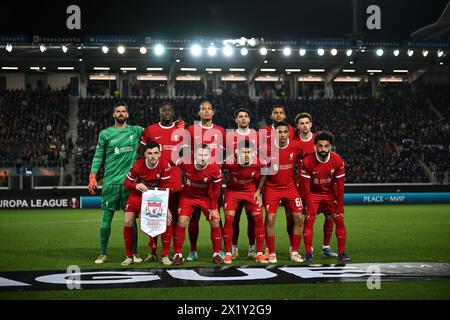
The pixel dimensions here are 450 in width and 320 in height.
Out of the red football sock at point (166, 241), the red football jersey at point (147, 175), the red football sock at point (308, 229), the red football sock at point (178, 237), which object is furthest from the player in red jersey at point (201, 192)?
the red football sock at point (308, 229)

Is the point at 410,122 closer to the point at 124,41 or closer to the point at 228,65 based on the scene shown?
the point at 228,65

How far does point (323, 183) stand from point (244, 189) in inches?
52.7

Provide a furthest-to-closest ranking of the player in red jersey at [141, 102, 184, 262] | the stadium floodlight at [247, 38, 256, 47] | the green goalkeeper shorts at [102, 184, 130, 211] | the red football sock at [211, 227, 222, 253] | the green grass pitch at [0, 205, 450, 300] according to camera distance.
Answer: the stadium floodlight at [247, 38, 256, 47], the player in red jersey at [141, 102, 184, 262], the green goalkeeper shorts at [102, 184, 130, 211], the red football sock at [211, 227, 222, 253], the green grass pitch at [0, 205, 450, 300]

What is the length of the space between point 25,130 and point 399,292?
1110 inches

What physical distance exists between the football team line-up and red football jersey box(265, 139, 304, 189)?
0.02 m

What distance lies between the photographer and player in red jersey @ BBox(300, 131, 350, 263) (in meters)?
9.17

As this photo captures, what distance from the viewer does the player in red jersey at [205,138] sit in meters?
9.16

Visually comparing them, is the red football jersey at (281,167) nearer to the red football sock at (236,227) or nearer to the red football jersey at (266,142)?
the red football jersey at (266,142)

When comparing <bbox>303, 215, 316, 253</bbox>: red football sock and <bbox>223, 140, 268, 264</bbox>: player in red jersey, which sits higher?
<bbox>223, 140, 268, 264</bbox>: player in red jersey

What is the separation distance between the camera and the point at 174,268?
8039 mm

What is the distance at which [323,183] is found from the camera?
368 inches

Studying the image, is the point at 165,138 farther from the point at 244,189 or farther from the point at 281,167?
the point at 281,167

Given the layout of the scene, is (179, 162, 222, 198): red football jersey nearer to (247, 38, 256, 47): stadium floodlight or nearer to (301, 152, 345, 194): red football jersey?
(301, 152, 345, 194): red football jersey

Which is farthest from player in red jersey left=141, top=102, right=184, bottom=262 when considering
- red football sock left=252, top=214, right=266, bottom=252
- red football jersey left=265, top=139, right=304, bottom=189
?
red football jersey left=265, top=139, right=304, bottom=189
